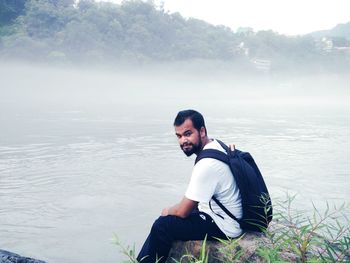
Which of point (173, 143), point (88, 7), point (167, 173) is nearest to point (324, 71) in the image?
point (88, 7)

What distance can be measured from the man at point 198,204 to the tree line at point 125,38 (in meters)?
49.8

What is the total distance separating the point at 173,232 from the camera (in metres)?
3.29

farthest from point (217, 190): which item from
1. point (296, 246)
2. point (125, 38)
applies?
point (125, 38)

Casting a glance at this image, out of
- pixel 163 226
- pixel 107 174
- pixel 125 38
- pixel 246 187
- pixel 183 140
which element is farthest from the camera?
pixel 125 38

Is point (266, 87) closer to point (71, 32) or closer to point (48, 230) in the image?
point (71, 32)

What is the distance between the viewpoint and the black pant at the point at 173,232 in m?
3.25

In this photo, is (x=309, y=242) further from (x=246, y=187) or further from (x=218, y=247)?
(x=218, y=247)

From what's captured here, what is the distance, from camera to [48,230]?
6023 millimetres

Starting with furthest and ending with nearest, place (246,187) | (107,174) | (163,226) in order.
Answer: (107,174) → (163,226) → (246,187)

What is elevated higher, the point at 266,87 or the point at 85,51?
the point at 85,51

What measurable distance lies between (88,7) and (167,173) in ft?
180

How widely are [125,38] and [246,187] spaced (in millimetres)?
55772

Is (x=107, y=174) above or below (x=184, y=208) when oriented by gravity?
below

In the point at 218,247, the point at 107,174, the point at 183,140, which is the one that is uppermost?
the point at 183,140
